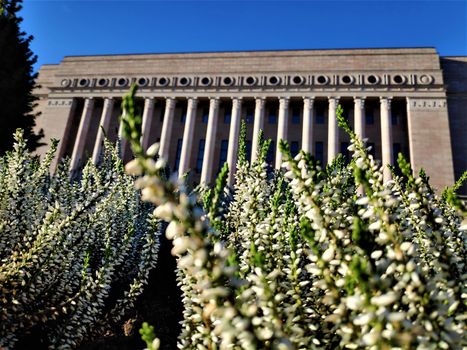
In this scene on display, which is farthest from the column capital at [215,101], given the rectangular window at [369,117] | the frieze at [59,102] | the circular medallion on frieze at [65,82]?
the circular medallion on frieze at [65,82]

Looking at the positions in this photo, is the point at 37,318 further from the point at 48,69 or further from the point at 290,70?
the point at 48,69

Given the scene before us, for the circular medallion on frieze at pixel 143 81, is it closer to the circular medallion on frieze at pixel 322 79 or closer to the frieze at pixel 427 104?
the circular medallion on frieze at pixel 322 79

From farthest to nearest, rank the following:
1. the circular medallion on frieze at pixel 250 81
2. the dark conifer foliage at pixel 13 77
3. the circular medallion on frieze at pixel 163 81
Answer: the circular medallion on frieze at pixel 163 81, the circular medallion on frieze at pixel 250 81, the dark conifer foliage at pixel 13 77

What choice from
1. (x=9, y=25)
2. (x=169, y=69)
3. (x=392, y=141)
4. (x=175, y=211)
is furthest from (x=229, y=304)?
(x=169, y=69)

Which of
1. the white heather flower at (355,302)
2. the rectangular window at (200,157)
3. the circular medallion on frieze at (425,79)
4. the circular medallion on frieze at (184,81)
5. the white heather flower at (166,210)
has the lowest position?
the white heather flower at (355,302)

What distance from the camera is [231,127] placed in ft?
124

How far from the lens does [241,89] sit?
39.2 meters

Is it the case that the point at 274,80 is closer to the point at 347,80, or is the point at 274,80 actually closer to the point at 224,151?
the point at 347,80

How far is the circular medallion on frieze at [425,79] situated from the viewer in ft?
120

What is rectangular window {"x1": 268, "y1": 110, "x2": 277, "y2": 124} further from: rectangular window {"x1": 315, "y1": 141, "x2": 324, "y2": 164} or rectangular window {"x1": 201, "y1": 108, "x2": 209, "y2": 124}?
rectangular window {"x1": 201, "y1": 108, "x2": 209, "y2": 124}

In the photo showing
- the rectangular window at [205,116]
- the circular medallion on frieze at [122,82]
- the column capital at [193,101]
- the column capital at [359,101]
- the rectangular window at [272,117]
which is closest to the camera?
the column capital at [359,101]

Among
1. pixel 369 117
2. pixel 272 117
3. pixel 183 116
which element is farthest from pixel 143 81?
pixel 369 117

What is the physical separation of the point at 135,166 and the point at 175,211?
33 centimetres

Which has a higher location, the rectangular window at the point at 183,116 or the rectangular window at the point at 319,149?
the rectangular window at the point at 183,116
